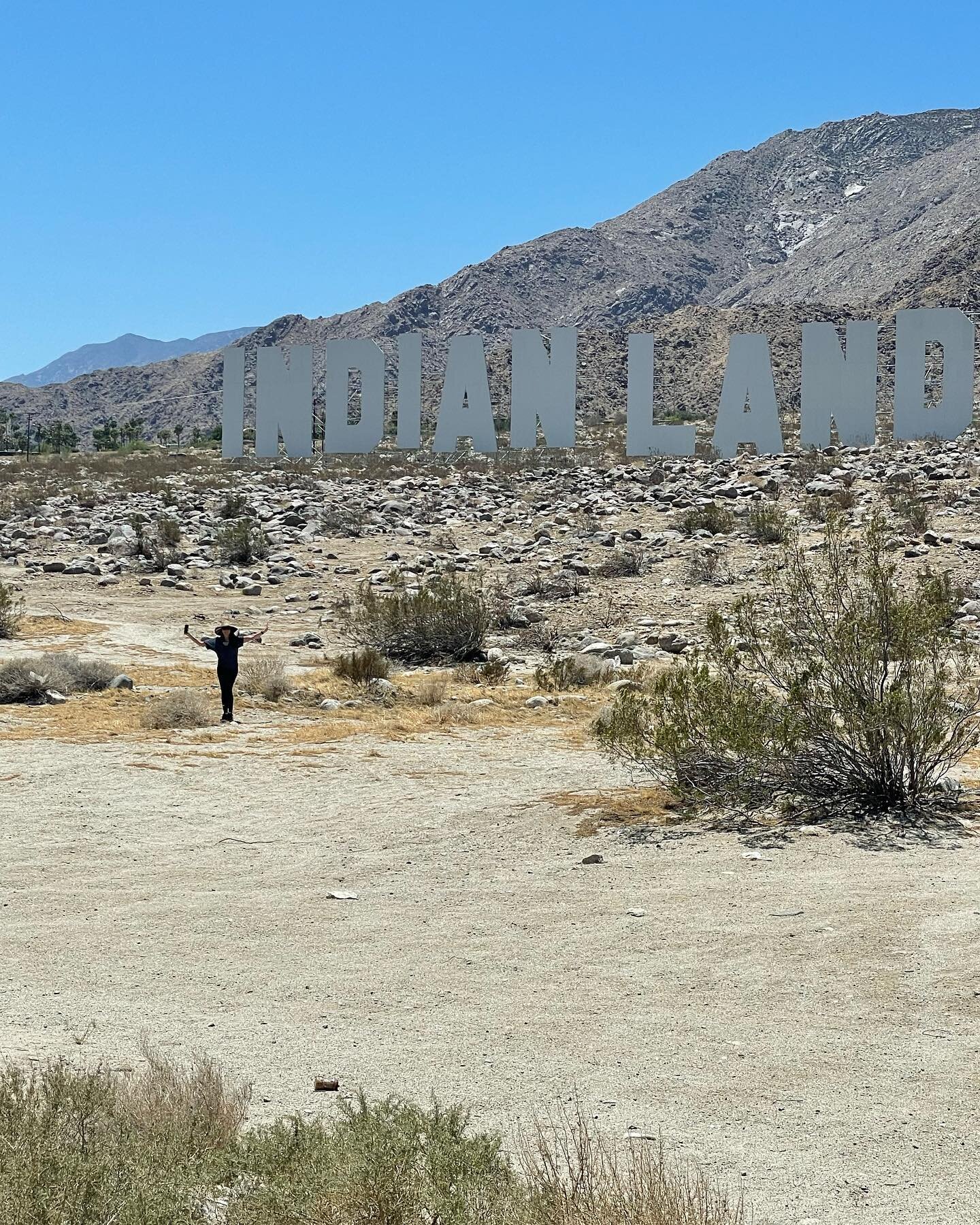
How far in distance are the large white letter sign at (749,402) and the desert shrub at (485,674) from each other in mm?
20662

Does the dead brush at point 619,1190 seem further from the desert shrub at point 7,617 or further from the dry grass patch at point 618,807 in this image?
the desert shrub at point 7,617

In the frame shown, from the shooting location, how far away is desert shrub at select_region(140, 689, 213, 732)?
12922 mm

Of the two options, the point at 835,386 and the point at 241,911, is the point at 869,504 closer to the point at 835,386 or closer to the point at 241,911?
the point at 835,386

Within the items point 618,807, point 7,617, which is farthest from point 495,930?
point 7,617

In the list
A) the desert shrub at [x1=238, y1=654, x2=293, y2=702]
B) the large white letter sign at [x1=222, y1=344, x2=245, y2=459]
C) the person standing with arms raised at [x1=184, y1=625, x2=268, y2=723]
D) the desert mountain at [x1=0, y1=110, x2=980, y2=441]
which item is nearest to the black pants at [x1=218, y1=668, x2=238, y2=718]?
the person standing with arms raised at [x1=184, y1=625, x2=268, y2=723]

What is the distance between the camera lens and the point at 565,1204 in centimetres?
356

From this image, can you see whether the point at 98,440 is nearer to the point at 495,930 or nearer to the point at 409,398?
the point at 409,398

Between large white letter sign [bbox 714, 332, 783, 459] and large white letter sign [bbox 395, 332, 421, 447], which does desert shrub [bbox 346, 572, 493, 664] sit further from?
large white letter sign [bbox 395, 332, 421, 447]

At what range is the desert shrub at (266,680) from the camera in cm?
1430

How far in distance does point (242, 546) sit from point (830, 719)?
17683 mm

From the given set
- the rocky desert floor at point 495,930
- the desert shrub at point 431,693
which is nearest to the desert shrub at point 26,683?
the rocky desert floor at point 495,930

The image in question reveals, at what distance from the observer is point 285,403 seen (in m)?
42.6

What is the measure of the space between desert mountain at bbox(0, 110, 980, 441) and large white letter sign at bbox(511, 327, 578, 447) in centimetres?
5160

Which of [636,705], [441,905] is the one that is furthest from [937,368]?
[441,905]
